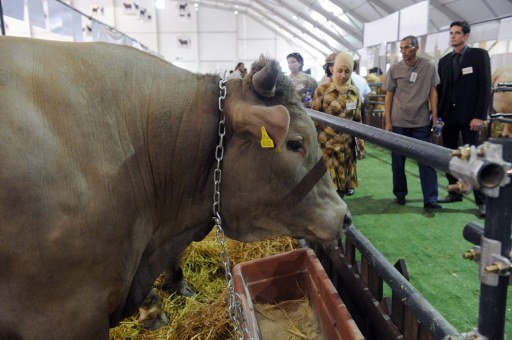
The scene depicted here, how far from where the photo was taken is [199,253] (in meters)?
3.58

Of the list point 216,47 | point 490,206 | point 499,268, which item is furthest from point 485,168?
point 216,47

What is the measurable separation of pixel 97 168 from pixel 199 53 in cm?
3268

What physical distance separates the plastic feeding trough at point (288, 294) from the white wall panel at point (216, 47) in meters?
31.4

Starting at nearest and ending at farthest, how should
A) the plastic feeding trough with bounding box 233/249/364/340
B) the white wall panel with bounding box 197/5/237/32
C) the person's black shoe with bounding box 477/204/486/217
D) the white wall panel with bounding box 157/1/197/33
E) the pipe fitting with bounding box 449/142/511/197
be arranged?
1. the pipe fitting with bounding box 449/142/511/197
2. the plastic feeding trough with bounding box 233/249/364/340
3. the person's black shoe with bounding box 477/204/486/217
4. the white wall panel with bounding box 157/1/197/33
5. the white wall panel with bounding box 197/5/237/32

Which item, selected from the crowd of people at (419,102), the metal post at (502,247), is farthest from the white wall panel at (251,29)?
the metal post at (502,247)

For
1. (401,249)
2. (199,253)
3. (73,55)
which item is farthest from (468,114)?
(73,55)

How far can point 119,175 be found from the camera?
1578mm

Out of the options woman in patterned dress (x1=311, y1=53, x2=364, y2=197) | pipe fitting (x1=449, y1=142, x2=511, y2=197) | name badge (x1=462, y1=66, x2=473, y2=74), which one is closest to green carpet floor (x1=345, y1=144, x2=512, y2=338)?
woman in patterned dress (x1=311, y1=53, x2=364, y2=197)

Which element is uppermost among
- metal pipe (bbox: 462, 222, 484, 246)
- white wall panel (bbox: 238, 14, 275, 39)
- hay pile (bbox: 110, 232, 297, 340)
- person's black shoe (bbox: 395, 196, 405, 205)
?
white wall panel (bbox: 238, 14, 275, 39)

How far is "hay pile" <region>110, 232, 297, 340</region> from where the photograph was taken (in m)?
2.67

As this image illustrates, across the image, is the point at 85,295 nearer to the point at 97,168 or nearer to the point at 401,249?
the point at 97,168

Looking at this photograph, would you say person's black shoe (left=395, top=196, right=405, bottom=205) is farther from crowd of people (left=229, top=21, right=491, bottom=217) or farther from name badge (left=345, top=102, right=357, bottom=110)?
name badge (left=345, top=102, right=357, bottom=110)

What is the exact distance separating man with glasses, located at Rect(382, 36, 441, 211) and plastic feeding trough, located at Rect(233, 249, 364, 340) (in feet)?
8.33

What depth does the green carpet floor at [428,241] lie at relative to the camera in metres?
2.90
